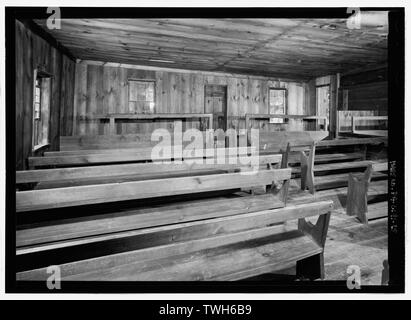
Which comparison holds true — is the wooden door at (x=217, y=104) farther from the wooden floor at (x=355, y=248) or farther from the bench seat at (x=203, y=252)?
the bench seat at (x=203, y=252)

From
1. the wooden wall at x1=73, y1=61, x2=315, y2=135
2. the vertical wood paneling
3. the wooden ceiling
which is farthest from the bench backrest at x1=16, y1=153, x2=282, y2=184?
the wooden wall at x1=73, y1=61, x2=315, y2=135

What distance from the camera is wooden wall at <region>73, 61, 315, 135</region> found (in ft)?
29.6

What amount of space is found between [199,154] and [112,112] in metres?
5.42

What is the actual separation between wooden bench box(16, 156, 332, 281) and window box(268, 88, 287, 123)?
29.2 feet

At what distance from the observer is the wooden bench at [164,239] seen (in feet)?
7.65

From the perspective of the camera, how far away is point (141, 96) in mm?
9727

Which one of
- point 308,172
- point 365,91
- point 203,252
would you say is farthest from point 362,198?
point 365,91

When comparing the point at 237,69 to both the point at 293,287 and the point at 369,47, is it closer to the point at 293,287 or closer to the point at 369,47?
the point at 369,47

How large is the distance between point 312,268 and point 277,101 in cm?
972

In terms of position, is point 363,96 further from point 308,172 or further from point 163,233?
point 163,233

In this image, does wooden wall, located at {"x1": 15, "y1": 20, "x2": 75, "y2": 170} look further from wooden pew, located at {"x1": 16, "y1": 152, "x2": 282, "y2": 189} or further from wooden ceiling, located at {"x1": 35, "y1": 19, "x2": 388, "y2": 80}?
wooden pew, located at {"x1": 16, "y1": 152, "x2": 282, "y2": 189}

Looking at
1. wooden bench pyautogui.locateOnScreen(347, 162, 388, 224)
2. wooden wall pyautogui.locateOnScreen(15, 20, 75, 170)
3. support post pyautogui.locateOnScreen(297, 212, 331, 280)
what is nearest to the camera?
support post pyautogui.locateOnScreen(297, 212, 331, 280)

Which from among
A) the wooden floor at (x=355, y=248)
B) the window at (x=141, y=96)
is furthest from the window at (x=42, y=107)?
the wooden floor at (x=355, y=248)
